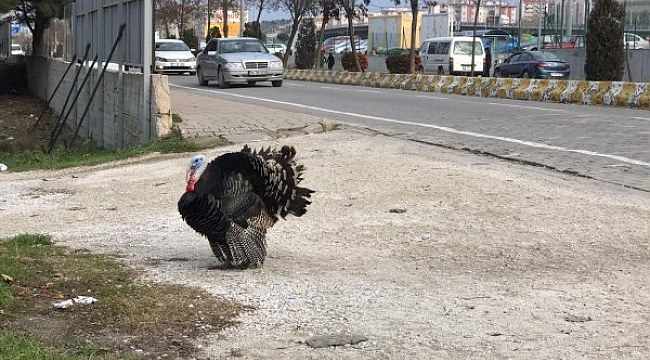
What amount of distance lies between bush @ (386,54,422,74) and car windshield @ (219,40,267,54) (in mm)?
11328

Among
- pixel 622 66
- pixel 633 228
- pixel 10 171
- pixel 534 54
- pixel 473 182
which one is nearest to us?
pixel 633 228

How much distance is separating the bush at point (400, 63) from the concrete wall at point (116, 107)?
61.7 ft

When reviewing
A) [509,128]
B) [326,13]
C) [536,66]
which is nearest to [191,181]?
[509,128]

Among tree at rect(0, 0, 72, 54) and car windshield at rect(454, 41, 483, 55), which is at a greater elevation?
tree at rect(0, 0, 72, 54)

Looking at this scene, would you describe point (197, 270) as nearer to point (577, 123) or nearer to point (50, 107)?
point (577, 123)

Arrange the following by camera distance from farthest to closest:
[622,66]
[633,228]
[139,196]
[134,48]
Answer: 1. [622,66]
2. [134,48]
3. [139,196]
4. [633,228]

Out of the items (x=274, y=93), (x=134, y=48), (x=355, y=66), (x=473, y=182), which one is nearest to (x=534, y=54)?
(x=274, y=93)

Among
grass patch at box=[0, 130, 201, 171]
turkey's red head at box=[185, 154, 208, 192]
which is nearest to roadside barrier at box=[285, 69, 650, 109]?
grass patch at box=[0, 130, 201, 171]

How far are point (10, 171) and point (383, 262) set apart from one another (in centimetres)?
959

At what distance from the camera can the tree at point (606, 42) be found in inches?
1113

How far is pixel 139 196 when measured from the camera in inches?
397

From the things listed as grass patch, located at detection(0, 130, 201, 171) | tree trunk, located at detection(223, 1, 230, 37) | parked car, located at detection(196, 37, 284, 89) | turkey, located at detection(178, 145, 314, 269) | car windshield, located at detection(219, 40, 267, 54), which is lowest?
grass patch, located at detection(0, 130, 201, 171)

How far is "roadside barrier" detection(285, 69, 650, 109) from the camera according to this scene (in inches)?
880

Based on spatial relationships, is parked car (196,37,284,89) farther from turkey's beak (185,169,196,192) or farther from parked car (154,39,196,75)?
turkey's beak (185,169,196,192)
